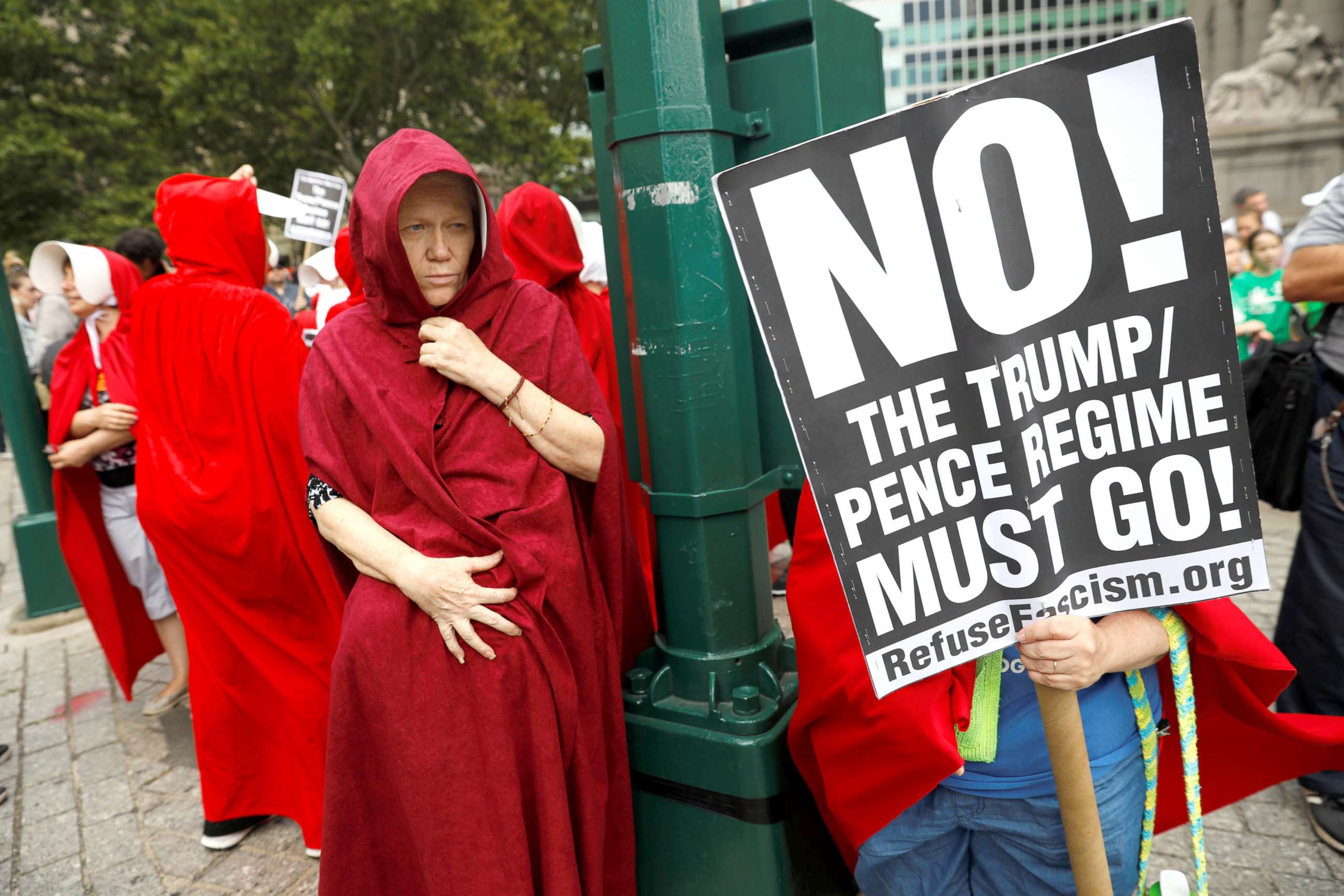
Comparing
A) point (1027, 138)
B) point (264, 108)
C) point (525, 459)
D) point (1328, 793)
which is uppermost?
point (264, 108)

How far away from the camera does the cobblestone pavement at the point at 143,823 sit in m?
2.68

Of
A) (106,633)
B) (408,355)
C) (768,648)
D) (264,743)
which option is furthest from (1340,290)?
(106,633)

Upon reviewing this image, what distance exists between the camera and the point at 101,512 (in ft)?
13.5

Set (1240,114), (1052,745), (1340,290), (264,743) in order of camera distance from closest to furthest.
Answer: (1052,745) → (1340,290) → (264,743) → (1240,114)

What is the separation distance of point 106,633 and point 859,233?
4139mm

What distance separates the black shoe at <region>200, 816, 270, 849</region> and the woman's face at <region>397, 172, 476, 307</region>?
2.25m

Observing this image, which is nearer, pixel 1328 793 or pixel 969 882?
pixel 969 882

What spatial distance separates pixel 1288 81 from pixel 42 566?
16711 mm

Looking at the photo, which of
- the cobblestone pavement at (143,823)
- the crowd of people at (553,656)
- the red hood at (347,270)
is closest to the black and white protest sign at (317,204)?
the red hood at (347,270)

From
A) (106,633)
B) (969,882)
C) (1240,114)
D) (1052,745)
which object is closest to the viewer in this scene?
(1052,745)

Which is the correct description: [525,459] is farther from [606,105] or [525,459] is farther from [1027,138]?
[1027,138]

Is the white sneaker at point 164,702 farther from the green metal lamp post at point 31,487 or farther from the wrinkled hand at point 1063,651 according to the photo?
the wrinkled hand at point 1063,651

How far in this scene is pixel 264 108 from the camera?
16016mm

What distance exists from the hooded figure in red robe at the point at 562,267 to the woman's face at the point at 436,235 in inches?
63.5
